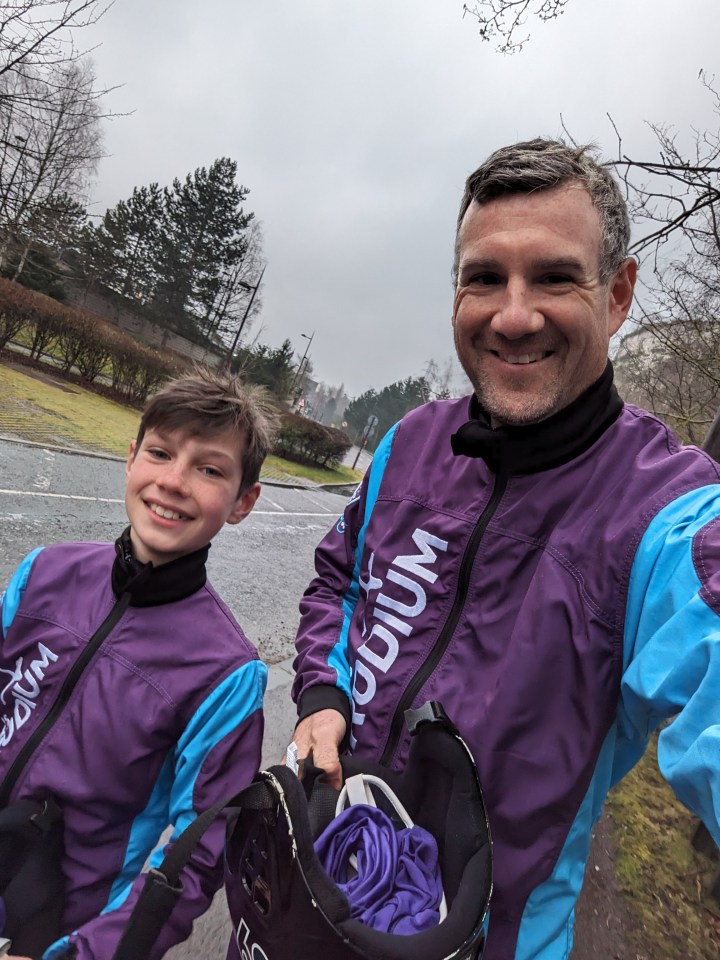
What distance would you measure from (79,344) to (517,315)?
17582 mm

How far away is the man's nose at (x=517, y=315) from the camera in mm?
1198

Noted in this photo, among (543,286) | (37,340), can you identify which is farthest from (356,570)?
(37,340)

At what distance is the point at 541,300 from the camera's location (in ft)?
3.98

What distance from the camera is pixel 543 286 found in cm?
123

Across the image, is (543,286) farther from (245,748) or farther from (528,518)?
(245,748)

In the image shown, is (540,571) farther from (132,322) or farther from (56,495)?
(132,322)

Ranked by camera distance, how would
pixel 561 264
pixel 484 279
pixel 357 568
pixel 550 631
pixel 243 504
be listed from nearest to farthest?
pixel 550 631 < pixel 561 264 < pixel 484 279 < pixel 357 568 < pixel 243 504

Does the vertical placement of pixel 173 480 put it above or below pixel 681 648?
below

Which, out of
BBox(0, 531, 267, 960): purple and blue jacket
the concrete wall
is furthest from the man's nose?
the concrete wall

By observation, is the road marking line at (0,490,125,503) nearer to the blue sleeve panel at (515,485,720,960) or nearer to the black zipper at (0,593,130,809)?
the black zipper at (0,593,130,809)

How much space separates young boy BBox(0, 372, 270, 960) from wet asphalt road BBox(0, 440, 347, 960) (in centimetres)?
95

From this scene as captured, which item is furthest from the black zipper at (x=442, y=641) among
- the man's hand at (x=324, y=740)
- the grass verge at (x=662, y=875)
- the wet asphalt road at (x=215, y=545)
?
the grass verge at (x=662, y=875)

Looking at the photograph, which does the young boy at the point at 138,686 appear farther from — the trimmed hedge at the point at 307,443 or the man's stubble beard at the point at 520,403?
the trimmed hedge at the point at 307,443

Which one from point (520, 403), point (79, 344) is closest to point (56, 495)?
point (520, 403)
